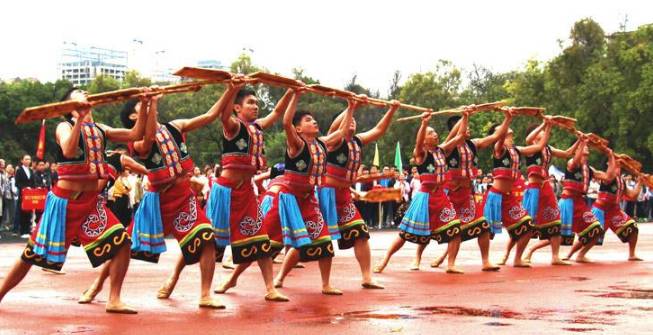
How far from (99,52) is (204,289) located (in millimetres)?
151329

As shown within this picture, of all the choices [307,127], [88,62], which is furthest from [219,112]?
[88,62]

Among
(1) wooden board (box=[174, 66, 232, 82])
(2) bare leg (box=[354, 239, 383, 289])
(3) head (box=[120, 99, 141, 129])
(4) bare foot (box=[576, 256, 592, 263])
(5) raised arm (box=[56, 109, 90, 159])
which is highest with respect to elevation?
(1) wooden board (box=[174, 66, 232, 82])

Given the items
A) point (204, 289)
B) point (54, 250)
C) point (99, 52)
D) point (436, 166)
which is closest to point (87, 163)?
point (54, 250)

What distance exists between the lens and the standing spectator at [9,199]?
23781mm

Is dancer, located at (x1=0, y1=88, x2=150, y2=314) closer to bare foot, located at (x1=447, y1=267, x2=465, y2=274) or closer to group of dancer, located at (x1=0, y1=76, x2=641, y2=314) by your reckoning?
group of dancer, located at (x1=0, y1=76, x2=641, y2=314)

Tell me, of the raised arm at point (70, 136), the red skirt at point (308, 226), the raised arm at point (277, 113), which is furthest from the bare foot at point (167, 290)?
the raised arm at point (70, 136)

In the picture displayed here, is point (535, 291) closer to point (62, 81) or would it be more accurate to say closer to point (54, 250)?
point (54, 250)

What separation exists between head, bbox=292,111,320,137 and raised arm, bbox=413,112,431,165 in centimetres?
200

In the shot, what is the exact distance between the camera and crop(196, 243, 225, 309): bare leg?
9195 millimetres

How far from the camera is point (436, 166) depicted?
13.3m

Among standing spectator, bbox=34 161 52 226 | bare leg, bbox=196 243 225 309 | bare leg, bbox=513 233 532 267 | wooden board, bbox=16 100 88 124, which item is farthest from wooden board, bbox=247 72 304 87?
standing spectator, bbox=34 161 52 226

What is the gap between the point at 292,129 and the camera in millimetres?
10422

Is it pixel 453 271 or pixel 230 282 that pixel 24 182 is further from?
pixel 230 282

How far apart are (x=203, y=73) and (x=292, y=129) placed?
4.79 ft
